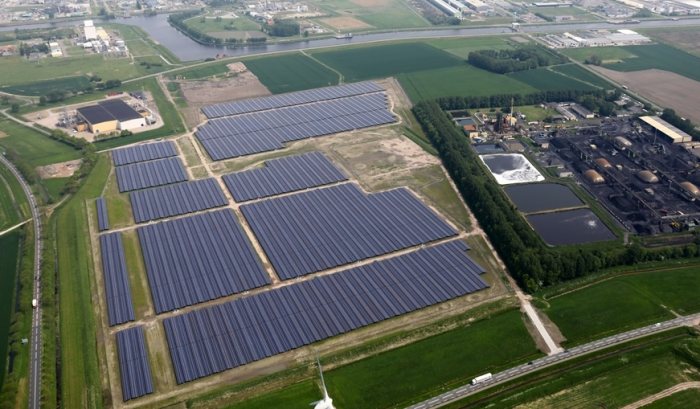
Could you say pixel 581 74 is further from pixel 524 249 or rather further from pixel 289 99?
pixel 524 249

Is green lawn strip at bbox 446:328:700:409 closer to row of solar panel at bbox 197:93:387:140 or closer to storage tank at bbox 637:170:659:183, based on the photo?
storage tank at bbox 637:170:659:183

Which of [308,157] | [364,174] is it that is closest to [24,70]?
[308,157]

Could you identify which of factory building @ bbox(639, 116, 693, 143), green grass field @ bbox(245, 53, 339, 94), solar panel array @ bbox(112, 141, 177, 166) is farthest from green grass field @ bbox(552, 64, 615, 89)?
solar panel array @ bbox(112, 141, 177, 166)

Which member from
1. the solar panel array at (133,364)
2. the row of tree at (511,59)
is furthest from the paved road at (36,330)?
the row of tree at (511,59)

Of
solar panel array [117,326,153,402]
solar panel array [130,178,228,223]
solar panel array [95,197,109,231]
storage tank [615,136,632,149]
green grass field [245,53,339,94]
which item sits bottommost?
solar panel array [117,326,153,402]

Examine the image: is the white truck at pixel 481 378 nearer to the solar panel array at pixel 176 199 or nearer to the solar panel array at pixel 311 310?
the solar panel array at pixel 311 310

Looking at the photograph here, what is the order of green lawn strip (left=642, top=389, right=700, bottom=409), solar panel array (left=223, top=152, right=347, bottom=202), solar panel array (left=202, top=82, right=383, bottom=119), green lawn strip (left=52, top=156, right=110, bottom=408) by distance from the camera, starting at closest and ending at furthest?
1. green lawn strip (left=642, top=389, right=700, bottom=409)
2. green lawn strip (left=52, top=156, right=110, bottom=408)
3. solar panel array (left=223, top=152, right=347, bottom=202)
4. solar panel array (left=202, top=82, right=383, bottom=119)

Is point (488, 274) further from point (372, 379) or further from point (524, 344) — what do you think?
point (372, 379)
